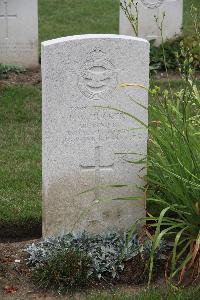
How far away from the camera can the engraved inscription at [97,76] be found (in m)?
4.95

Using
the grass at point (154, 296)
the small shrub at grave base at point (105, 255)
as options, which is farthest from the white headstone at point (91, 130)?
the grass at point (154, 296)

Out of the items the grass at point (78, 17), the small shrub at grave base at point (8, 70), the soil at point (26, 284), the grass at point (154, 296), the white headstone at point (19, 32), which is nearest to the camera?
the grass at point (154, 296)

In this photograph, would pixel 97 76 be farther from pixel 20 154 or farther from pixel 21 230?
pixel 20 154

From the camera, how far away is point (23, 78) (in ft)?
32.8

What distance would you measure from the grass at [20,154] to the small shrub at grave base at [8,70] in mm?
586

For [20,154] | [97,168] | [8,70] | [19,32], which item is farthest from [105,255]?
[19,32]

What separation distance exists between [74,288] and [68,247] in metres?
0.26

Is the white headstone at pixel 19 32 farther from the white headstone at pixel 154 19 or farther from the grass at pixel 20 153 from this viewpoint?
the white headstone at pixel 154 19

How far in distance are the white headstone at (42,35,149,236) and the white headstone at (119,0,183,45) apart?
233 inches

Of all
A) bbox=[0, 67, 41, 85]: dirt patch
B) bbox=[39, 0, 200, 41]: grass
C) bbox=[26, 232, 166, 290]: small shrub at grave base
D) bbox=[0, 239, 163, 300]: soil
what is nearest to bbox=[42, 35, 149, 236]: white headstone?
bbox=[26, 232, 166, 290]: small shrub at grave base

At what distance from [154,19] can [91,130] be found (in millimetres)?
6391

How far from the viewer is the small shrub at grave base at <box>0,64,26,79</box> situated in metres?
9.89

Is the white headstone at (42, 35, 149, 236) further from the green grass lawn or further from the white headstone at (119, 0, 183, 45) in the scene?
the white headstone at (119, 0, 183, 45)

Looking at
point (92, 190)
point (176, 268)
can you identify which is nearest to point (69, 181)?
point (92, 190)
